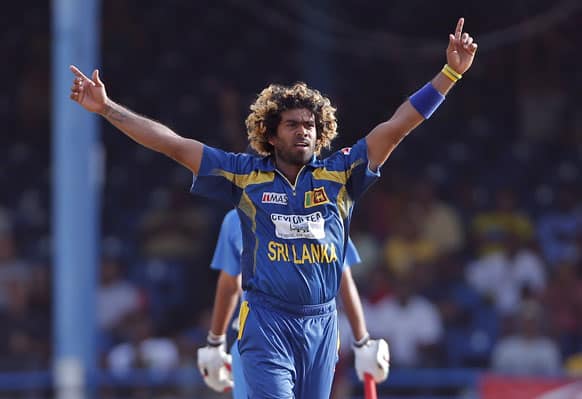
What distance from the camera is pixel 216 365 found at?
6.97m

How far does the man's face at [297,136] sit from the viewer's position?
5.86 metres

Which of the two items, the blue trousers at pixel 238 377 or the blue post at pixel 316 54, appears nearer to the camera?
the blue trousers at pixel 238 377

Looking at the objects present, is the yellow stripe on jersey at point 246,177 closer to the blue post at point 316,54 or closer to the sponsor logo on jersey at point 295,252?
the sponsor logo on jersey at point 295,252

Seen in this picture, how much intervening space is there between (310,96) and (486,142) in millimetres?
8917

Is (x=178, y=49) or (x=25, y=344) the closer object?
(x=25, y=344)

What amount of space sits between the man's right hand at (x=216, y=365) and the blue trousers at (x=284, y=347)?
99 cm

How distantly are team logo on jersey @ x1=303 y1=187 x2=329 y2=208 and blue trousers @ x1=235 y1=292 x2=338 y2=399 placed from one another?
1.49 ft

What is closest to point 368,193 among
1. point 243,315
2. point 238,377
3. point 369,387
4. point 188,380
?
point 188,380

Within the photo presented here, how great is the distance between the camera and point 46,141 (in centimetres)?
1567

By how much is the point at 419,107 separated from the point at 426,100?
47mm

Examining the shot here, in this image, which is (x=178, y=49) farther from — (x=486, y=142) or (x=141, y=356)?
(x=141, y=356)

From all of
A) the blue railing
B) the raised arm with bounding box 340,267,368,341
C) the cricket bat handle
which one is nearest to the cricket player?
the cricket bat handle

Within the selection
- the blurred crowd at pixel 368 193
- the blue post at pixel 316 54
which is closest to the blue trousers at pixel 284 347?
the blurred crowd at pixel 368 193

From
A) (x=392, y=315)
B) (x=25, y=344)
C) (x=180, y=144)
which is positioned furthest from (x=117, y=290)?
(x=180, y=144)
